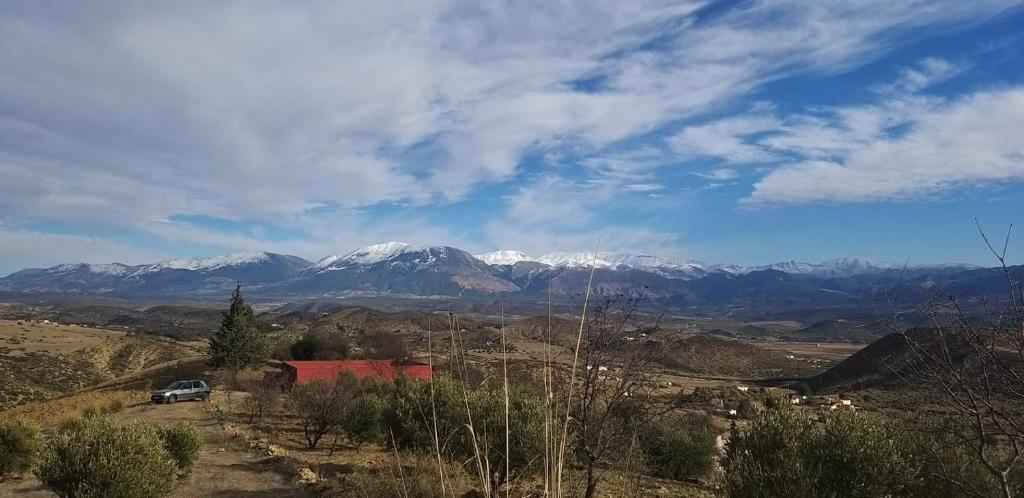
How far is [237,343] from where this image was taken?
143 feet

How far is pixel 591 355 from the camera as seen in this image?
8.66 m

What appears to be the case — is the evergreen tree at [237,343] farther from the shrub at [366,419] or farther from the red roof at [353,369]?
the shrub at [366,419]

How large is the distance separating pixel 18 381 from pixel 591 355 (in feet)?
166

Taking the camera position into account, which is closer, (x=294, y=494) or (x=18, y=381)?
(x=294, y=494)

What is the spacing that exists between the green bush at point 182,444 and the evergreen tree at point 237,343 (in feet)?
97.4

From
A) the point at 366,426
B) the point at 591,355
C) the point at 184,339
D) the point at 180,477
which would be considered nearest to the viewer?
the point at 591,355

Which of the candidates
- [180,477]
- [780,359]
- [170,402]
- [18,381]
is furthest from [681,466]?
[780,359]

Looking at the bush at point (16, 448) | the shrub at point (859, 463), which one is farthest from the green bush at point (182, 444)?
the shrub at point (859, 463)

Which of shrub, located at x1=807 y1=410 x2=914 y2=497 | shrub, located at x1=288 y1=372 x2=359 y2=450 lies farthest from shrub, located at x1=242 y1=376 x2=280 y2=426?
shrub, located at x1=807 y1=410 x2=914 y2=497

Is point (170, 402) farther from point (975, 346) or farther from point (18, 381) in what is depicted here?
point (975, 346)

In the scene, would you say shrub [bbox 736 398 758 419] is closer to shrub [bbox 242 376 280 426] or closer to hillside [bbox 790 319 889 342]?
shrub [bbox 242 376 280 426]

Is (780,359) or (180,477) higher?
(180,477)

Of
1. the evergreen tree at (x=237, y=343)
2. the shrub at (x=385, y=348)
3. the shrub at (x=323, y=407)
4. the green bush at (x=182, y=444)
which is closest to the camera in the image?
the green bush at (x=182, y=444)

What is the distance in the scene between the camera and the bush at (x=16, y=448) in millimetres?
14852
